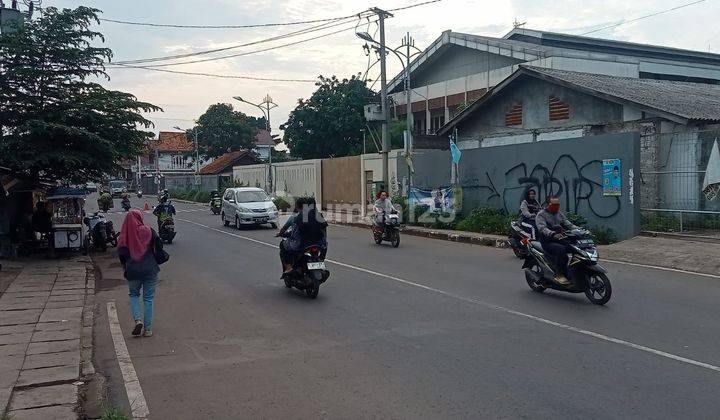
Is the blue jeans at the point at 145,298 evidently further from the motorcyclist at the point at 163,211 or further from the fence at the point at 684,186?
the fence at the point at 684,186

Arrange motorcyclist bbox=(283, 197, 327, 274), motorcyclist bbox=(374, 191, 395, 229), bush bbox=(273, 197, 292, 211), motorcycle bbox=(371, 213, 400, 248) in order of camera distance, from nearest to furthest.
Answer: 1. motorcyclist bbox=(283, 197, 327, 274)
2. motorcycle bbox=(371, 213, 400, 248)
3. motorcyclist bbox=(374, 191, 395, 229)
4. bush bbox=(273, 197, 292, 211)

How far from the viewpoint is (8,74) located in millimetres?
14914

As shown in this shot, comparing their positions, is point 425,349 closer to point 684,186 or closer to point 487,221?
point 684,186

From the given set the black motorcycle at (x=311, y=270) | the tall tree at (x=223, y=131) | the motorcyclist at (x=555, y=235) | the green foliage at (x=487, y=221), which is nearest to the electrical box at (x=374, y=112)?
the green foliage at (x=487, y=221)

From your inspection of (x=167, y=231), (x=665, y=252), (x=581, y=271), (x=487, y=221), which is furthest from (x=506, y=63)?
(x=581, y=271)

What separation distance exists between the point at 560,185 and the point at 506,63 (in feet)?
71.0

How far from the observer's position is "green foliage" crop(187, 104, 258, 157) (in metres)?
65.8

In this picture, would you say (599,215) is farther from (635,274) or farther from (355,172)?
(355,172)

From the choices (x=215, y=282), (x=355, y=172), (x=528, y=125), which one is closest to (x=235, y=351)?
(x=215, y=282)

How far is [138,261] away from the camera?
769 centimetres

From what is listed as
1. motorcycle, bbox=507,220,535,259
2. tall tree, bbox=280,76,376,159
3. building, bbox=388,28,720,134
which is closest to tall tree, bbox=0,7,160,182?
motorcycle, bbox=507,220,535,259

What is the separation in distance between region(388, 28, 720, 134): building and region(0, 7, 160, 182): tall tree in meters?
23.5

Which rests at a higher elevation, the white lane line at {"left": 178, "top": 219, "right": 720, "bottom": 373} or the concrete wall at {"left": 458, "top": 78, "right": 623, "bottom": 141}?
the concrete wall at {"left": 458, "top": 78, "right": 623, "bottom": 141}

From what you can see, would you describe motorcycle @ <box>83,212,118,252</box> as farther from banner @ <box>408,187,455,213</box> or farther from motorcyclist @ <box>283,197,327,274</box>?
banner @ <box>408,187,455,213</box>
